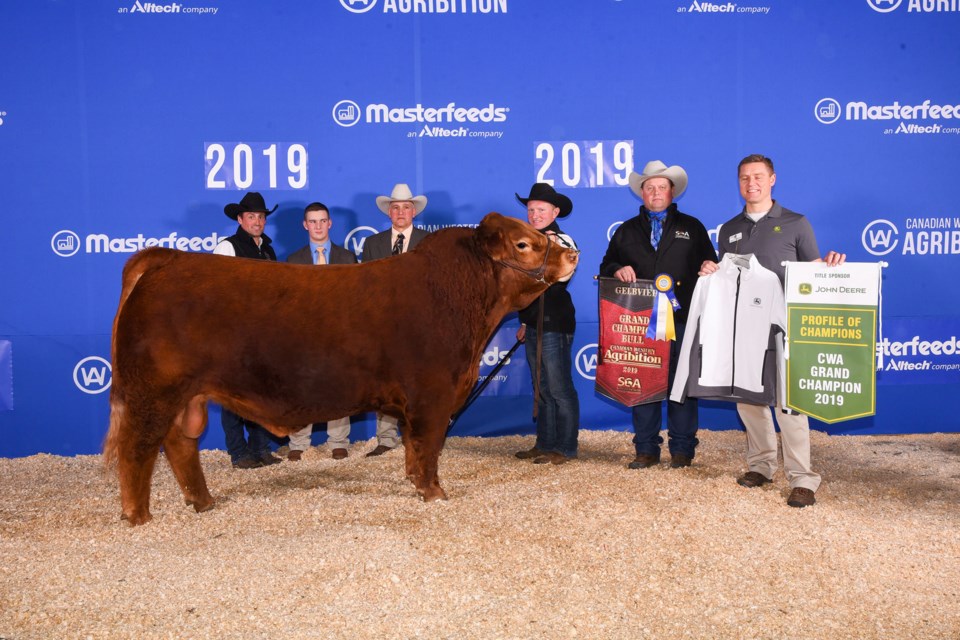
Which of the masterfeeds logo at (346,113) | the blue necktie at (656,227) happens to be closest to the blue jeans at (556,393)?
the blue necktie at (656,227)

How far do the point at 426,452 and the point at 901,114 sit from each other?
16.5ft

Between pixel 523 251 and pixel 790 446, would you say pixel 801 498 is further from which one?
pixel 523 251

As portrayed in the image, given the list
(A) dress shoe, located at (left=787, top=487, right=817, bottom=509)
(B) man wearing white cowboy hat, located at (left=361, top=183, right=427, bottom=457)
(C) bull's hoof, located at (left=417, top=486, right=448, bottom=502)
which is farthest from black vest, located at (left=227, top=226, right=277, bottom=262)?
(A) dress shoe, located at (left=787, top=487, right=817, bottom=509)

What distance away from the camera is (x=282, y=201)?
6059 mm

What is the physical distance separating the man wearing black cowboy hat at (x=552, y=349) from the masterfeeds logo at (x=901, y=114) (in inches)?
106

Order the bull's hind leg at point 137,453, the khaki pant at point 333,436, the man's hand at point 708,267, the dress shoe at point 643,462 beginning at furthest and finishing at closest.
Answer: the khaki pant at point 333,436 < the dress shoe at point 643,462 < the man's hand at point 708,267 < the bull's hind leg at point 137,453

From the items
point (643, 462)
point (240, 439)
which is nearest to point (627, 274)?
point (643, 462)

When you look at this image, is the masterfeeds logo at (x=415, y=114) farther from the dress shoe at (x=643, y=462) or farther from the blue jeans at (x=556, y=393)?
the dress shoe at (x=643, y=462)

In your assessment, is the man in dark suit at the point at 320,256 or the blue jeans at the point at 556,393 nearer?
the blue jeans at the point at 556,393

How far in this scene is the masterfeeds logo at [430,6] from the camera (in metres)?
6.00

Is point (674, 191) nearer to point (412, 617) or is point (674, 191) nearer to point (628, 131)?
point (628, 131)

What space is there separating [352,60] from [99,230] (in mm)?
2360

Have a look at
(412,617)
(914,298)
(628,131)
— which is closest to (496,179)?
(628,131)

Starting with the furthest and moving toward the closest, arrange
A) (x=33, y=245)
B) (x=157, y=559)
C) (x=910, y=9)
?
(x=910, y=9), (x=33, y=245), (x=157, y=559)
